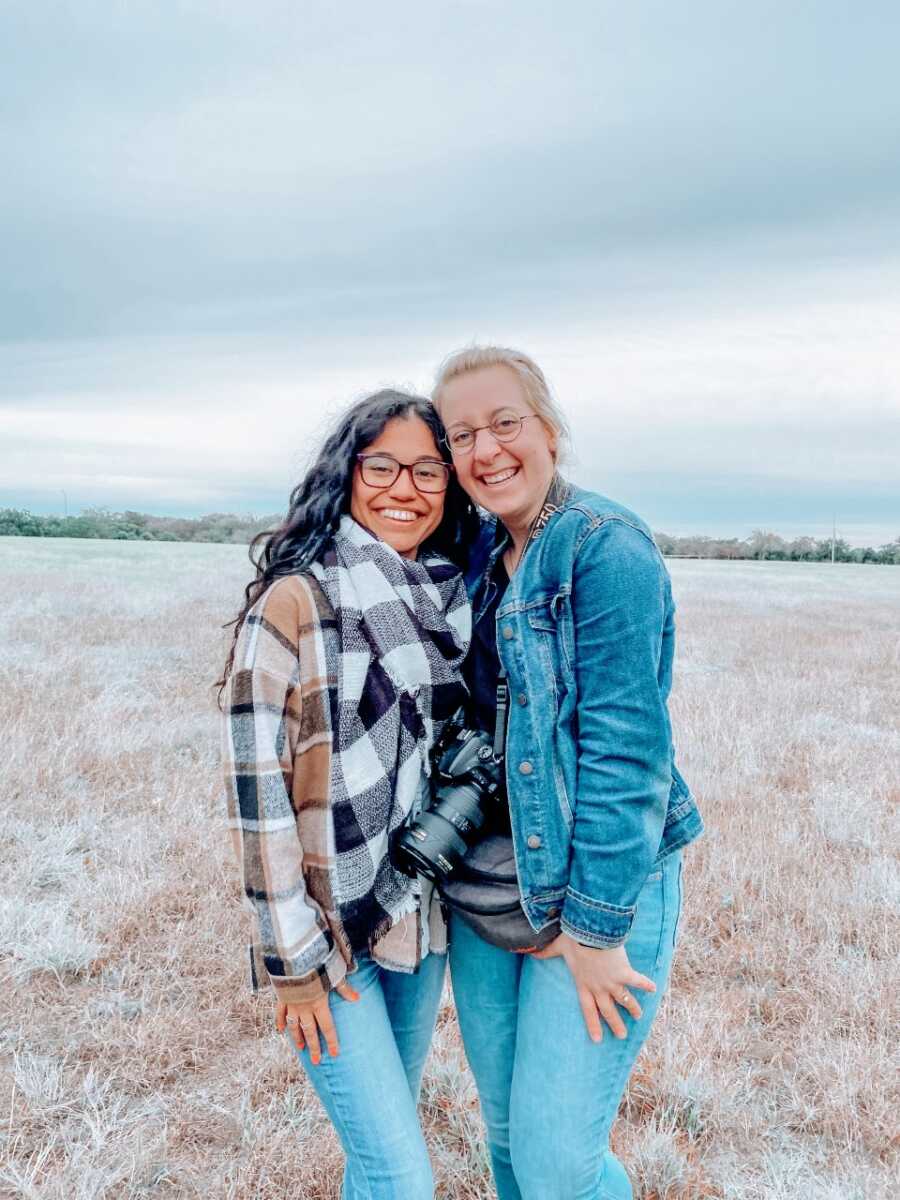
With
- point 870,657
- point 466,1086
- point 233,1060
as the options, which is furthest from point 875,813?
point 870,657

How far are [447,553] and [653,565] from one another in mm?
800

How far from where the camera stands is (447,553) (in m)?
2.39

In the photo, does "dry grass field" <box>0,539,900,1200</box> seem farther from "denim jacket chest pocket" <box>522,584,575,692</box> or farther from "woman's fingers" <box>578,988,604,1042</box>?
"denim jacket chest pocket" <box>522,584,575,692</box>

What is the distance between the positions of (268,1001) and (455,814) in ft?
7.63

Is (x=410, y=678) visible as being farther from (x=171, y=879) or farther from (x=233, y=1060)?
(x=171, y=879)

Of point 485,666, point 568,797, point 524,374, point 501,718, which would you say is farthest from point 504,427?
point 568,797

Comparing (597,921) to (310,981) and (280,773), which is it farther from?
(280,773)

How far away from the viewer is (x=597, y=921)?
1718 millimetres

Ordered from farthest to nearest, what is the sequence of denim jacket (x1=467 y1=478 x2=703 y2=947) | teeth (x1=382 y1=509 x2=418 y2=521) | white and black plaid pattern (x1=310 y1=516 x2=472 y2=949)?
teeth (x1=382 y1=509 x2=418 y2=521) → white and black plaid pattern (x1=310 y1=516 x2=472 y2=949) → denim jacket (x1=467 y1=478 x2=703 y2=947)

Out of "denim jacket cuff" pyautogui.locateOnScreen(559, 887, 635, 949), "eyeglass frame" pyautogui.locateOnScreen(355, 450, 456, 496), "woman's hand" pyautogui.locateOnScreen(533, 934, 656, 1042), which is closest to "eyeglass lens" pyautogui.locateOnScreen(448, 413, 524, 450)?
"eyeglass frame" pyautogui.locateOnScreen(355, 450, 456, 496)

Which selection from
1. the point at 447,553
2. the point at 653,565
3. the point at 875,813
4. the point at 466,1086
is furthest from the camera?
the point at 875,813

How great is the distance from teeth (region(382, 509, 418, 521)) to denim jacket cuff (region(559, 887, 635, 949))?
39.8 inches

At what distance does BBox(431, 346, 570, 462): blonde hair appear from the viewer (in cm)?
198

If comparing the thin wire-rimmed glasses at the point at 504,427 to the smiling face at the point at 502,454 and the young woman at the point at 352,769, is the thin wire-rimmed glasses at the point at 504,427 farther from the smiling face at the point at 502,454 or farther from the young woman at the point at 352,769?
the young woman at the point at 352,769
